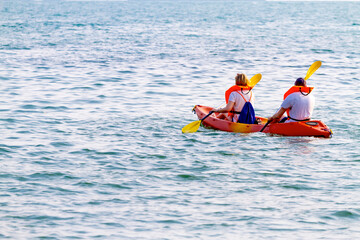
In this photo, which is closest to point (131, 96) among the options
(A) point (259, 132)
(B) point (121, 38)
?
(A) point (259, 132)

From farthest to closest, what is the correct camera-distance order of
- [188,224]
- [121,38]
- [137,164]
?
[121,38] → [137,164] → [188,224]

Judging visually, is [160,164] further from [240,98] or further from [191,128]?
[240,98]

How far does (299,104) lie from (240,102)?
1.26m

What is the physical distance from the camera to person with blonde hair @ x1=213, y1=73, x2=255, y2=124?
499 inches

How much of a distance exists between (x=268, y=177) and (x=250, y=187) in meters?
0.63

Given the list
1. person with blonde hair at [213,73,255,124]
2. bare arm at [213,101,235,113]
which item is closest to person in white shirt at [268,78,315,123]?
person with blonde hair at [213,73,255,124]

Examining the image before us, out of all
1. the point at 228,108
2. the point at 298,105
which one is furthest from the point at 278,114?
the point at 228,108

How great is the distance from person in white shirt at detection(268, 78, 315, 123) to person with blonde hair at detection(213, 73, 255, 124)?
0.63 m

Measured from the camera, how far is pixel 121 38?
40375mm

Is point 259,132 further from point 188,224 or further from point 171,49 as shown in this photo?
point 171,49

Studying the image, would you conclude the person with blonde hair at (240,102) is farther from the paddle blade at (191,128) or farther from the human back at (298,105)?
the human back at (298,105)

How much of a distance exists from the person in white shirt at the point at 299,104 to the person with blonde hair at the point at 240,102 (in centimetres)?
63

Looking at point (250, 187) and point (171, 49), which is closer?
A: point (250, 187)

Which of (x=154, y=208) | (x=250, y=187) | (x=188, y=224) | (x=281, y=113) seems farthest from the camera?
(x=281, y=113)
